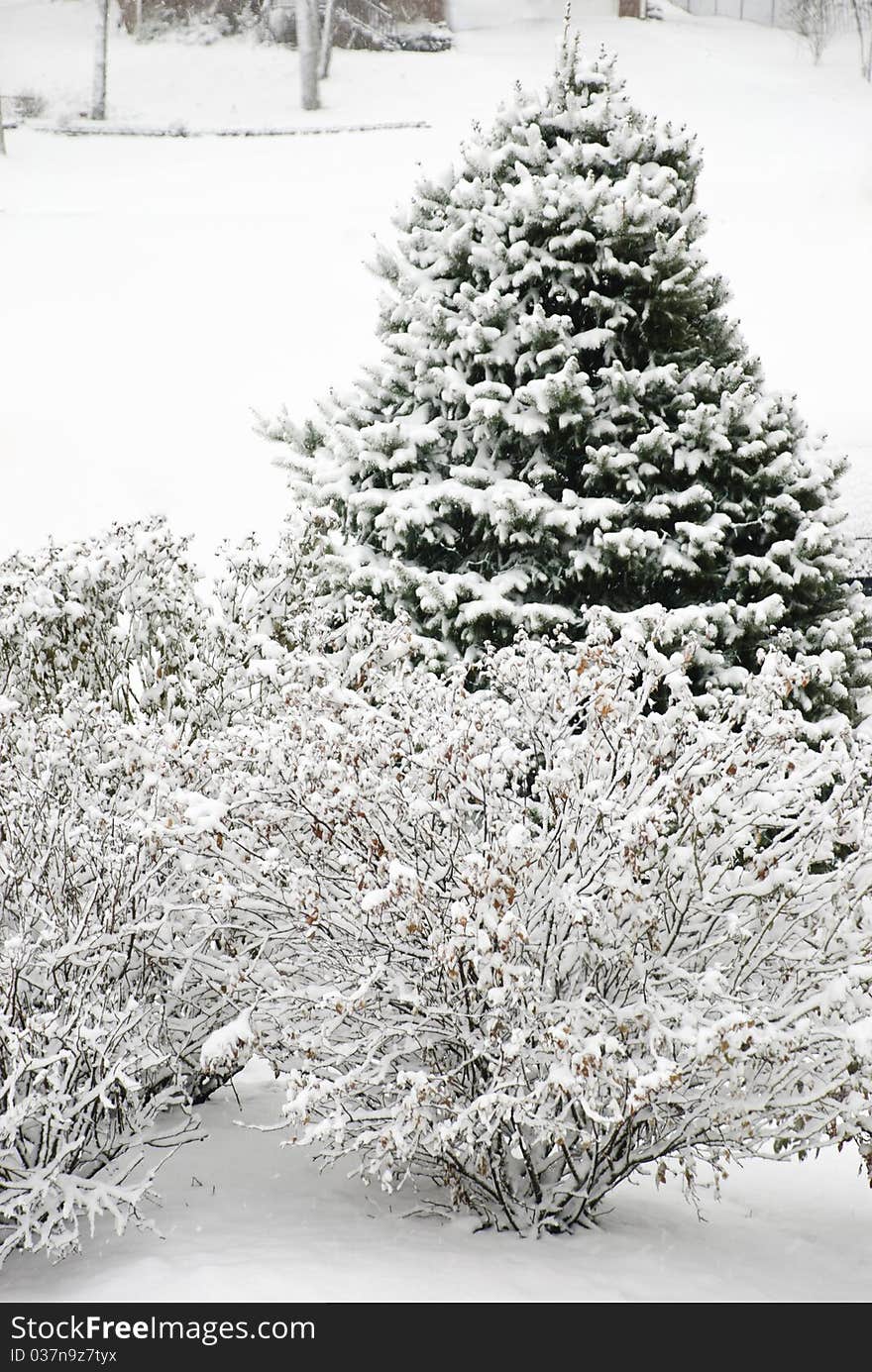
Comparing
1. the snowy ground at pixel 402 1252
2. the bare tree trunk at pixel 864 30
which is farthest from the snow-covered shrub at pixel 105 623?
the bare tree trunk at pixel 864 30

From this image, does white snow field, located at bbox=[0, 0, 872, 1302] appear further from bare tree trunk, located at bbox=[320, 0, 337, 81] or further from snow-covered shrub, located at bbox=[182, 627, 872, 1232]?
snow-covered shrub, located at bbox=[182, 627, 872, 1232]

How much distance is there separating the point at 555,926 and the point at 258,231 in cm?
1663

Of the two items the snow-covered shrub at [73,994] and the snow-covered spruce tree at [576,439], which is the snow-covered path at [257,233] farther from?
the snow-covered shrub at [73,994]

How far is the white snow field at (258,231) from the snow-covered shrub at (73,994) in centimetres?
1346

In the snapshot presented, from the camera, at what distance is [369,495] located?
314 inches

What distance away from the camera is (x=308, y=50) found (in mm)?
15586

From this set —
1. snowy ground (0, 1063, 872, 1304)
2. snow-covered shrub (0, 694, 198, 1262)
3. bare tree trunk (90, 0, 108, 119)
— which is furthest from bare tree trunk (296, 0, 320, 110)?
snowy ground (0, 1063, 872, 1304)

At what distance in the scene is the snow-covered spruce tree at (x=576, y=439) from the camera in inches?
305

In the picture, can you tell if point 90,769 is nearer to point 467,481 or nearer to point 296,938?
point 296,938

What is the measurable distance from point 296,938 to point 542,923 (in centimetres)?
80

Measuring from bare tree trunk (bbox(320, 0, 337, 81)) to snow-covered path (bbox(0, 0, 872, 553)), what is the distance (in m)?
0.19

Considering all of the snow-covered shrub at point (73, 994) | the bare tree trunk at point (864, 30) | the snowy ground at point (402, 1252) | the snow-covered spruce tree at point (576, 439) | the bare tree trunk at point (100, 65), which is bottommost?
the snowy ground at point (402, 1252)

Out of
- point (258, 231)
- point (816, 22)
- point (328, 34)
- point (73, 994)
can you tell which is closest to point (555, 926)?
point (73, 994)

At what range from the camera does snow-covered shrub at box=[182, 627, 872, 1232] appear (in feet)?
12.1
